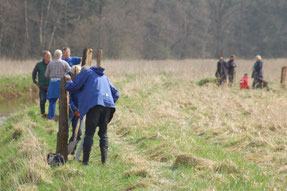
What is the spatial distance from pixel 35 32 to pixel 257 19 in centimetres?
3280

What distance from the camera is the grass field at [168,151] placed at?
5129mm

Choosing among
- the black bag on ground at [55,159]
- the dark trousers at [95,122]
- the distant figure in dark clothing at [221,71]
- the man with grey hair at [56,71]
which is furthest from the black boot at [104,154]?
the distant figure in dark clothing at [221,71]

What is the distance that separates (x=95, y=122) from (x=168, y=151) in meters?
1.54

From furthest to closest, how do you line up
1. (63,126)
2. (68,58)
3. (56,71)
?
(68,58) → (56,71) → (63,126)

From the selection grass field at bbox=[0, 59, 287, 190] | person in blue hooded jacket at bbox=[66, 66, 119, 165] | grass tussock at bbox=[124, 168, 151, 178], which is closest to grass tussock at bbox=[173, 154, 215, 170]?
grass field at bbox=[0, 59, 287, 190]

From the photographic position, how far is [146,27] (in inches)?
1969

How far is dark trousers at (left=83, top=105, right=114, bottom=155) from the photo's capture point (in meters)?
5.80

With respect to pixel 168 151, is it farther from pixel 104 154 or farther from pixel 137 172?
pixel 137 172

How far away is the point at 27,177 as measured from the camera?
551 cm

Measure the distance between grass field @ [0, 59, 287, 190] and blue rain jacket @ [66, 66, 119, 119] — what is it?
98cm

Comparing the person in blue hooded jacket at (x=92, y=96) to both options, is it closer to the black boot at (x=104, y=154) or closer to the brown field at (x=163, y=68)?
the black boot at (x=104, y=154)

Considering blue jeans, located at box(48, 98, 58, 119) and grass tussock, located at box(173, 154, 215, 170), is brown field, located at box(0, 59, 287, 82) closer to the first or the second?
blue jeans, located at box(48, 98, 58, 119)

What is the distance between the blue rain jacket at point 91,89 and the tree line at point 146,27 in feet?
101

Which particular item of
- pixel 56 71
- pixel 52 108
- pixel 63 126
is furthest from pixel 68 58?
pixel 63 126
